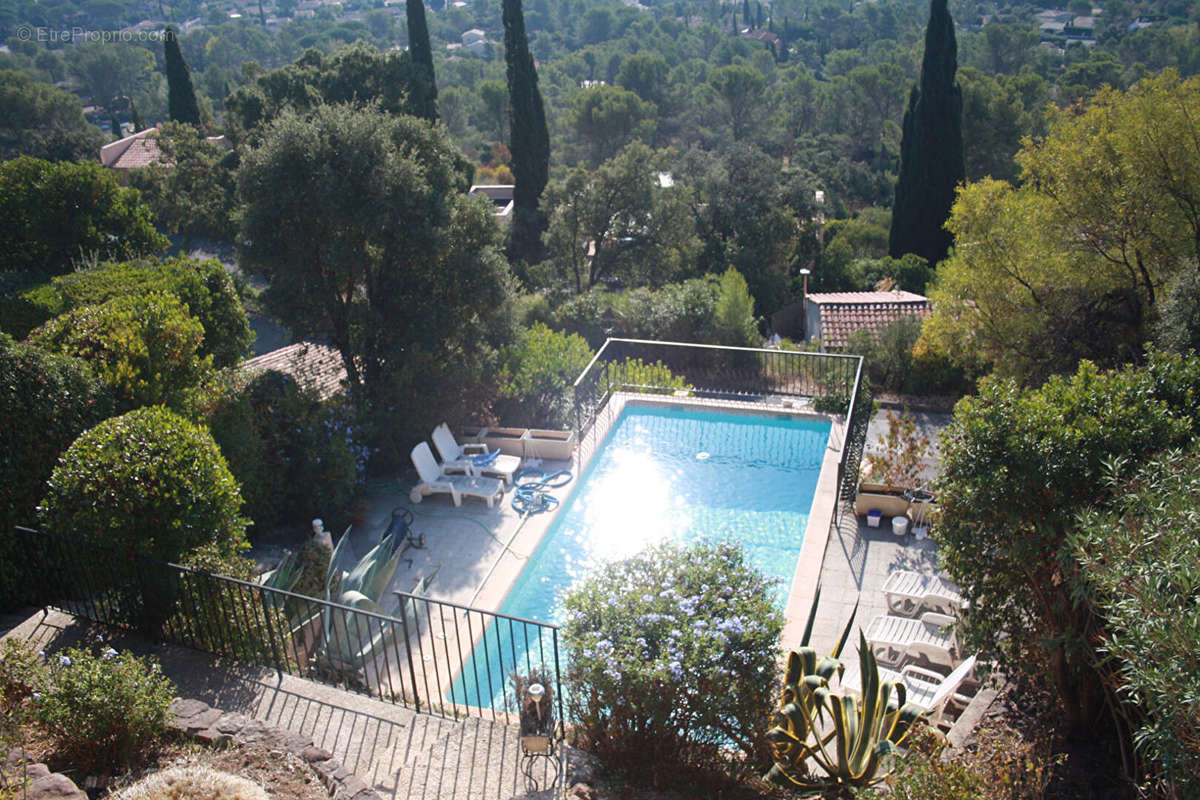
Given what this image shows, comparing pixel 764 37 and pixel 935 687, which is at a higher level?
pixel 764 37

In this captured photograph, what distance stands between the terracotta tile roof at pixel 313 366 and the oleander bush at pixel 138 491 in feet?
15.1

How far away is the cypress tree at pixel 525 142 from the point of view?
24094mm

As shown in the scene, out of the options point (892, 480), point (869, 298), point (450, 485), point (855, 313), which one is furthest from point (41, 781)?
point (869, 298)

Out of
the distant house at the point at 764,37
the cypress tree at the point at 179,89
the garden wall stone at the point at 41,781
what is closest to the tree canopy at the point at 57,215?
the garden wall stone at the point at 41,781

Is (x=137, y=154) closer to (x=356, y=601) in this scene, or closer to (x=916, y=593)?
(x=356, y=601)

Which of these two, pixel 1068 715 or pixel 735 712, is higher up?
pixel 735 712

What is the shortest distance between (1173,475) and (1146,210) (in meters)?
7.09

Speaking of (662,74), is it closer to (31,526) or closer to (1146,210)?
(1146,210)

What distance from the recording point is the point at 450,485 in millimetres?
10203

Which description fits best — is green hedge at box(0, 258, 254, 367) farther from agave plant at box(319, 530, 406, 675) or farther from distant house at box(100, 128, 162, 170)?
distant house at box(100, 128, 162, 170)

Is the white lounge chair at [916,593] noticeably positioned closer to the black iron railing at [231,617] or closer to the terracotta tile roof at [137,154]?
the black iron railing at [231,617]

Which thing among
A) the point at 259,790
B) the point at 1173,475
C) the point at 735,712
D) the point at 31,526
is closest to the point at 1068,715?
the point at 1173,475

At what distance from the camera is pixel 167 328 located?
8320 mm

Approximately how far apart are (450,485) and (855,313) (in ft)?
35.5
